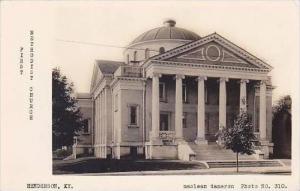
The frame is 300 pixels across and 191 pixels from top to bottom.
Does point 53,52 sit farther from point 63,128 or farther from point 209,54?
point 209,54

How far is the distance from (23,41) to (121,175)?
1966 millimetres

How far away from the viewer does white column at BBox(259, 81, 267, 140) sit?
802cm

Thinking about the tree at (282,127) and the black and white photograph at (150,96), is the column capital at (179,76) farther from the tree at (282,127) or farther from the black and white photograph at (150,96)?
the tree at (282,127)

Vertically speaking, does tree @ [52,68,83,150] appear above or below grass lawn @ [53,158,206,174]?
above

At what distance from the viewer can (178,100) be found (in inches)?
323

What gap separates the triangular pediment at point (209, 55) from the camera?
24.8 ft

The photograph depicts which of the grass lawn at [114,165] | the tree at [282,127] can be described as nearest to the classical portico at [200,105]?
the tree at [282,127]

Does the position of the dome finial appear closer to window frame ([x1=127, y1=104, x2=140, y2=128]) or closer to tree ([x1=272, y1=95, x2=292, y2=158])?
window frame ([x1=127, y1=104, x2=140, y2=128])

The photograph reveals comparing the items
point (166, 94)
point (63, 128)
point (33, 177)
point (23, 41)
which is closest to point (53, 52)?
point (23, 41)

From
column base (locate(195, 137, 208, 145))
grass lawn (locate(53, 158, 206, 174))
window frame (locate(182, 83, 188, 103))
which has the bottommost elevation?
grass lawn (locate(53, 158, 206, 174))

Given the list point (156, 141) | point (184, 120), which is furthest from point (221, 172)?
point (184, 120)

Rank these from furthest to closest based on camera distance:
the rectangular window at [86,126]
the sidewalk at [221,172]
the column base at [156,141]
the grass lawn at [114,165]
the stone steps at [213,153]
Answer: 1. the column base at [156,141]
2. the stone steps at [213,153]
3. the rectangular window at [86,126]
4. the sidewalk at [221,172]
5. the grass lawn at [114,165]

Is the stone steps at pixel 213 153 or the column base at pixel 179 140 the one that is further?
the column base at pixel 179 140

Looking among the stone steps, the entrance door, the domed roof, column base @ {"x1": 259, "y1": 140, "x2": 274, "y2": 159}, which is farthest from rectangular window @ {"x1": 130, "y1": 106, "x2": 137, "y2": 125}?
column base @ {"x1": 259, "y1": 140, "x2": 274, "y2": 159}
